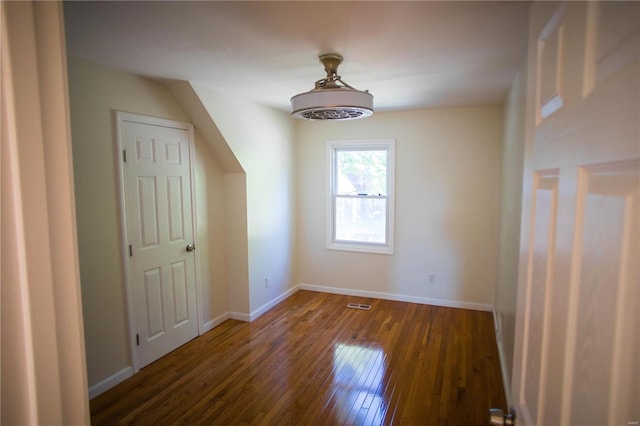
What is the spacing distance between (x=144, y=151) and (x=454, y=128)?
327cm

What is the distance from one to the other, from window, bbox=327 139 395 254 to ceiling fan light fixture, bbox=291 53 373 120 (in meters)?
2.09

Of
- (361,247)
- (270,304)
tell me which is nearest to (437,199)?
(361,247)

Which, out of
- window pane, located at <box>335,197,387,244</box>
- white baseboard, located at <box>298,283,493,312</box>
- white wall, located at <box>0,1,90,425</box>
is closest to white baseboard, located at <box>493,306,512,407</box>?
white baseboard, located at <box>298,283,493,312</box>

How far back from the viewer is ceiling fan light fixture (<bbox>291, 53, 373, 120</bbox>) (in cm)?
219

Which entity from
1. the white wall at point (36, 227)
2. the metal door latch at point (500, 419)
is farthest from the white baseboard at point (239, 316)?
the white wall at point (36, 227)

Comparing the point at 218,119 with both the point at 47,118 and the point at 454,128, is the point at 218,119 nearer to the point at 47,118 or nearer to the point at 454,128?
the point at 454,128

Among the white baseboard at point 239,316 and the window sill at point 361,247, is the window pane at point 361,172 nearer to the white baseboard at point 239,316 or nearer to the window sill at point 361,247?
the window sill at point 361,247

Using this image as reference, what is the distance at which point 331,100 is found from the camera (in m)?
2.19

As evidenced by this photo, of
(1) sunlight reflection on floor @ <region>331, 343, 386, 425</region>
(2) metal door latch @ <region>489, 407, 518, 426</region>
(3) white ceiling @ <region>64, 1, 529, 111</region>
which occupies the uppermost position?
(3) white ceiling @ <region>64, 1, 529, 111</region>

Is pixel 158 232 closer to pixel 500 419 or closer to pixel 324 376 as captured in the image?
pixel 324 376

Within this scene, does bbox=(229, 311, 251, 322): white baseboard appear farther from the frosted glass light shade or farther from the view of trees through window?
the frosted glass light shade

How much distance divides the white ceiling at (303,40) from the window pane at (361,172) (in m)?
1.53

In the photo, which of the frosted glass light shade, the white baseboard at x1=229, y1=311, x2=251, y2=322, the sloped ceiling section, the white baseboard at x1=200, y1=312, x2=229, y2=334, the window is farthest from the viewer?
the window

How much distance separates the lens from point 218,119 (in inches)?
131
